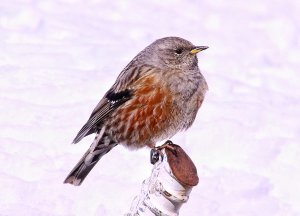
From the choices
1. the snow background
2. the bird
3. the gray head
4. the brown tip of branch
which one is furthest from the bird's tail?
the brown tip of branch

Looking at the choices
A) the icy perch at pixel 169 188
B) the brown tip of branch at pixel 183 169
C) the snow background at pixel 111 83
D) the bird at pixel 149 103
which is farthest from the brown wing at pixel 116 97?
the icy perch at pixel 169 188

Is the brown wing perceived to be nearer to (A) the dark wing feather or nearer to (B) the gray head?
(A) the dark wing feather

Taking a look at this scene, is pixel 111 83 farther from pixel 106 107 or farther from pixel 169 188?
pixel 169 188

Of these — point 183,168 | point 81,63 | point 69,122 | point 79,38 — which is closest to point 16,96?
point 69,122

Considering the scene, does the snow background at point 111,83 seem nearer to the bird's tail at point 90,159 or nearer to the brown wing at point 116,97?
the bird's tail at point 90,159

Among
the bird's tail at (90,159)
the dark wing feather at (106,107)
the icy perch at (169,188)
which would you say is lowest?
the bird's tail at (90,159)

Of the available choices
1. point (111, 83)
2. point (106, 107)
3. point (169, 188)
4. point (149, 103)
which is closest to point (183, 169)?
point (169, 188)
